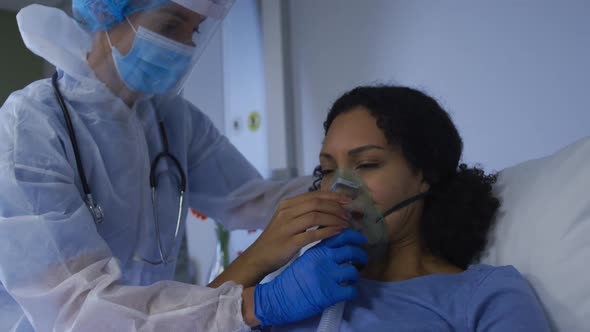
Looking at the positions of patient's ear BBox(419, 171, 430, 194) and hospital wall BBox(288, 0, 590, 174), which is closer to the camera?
patient's ear BBox(419, 171, 430, 194)

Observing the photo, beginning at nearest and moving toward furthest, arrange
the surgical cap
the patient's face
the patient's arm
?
the patient's arm, the patient's face, the surgical cap

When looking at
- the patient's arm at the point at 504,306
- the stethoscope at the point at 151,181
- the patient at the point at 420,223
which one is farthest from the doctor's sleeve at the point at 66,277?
the patient's arm at the point at 504,306

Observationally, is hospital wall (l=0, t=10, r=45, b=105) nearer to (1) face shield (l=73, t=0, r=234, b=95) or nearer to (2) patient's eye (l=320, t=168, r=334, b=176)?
(1) face shield (l=73, t=0, r=234, b=95)

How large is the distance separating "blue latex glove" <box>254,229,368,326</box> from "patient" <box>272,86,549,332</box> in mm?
108

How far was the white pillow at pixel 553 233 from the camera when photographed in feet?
3.50

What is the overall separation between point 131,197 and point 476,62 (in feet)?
4.04

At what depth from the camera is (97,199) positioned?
4.38 ft

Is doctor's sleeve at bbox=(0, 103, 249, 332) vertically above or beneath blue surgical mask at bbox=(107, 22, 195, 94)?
beneath

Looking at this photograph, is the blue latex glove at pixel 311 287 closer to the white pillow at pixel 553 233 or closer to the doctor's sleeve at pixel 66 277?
the doctor's sleeve at pixel 66 277

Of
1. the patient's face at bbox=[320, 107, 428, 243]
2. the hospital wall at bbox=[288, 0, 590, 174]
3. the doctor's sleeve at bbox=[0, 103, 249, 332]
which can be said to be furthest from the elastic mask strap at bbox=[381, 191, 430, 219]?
the hospital wall at bbox=[288, 0, 590, 174]

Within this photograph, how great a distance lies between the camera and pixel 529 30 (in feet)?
5.34

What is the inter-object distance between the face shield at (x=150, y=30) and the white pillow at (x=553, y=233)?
94 cm

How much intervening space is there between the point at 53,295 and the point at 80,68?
652 mm

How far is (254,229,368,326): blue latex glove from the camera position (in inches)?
40.6
